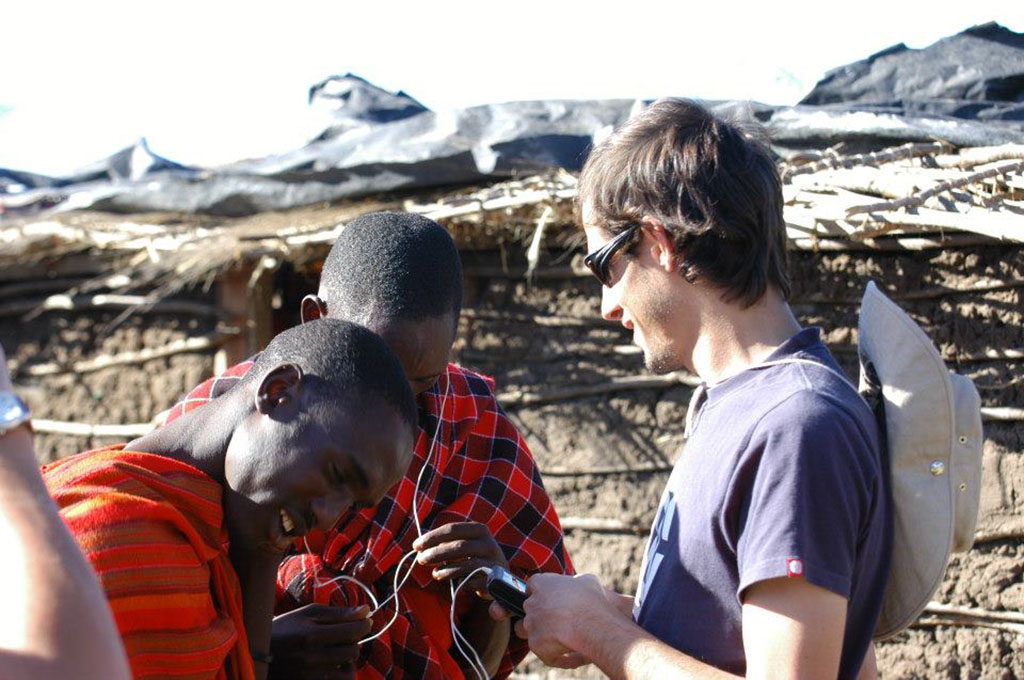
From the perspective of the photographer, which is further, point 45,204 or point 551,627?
point 45,204

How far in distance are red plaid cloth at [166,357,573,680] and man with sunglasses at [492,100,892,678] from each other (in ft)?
1.60

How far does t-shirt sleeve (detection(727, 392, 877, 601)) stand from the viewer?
162 centimetres

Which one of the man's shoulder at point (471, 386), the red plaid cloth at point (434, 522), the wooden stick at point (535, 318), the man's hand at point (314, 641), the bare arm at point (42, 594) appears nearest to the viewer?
the bare arm at point (42, 594)

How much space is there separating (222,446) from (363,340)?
32 cm

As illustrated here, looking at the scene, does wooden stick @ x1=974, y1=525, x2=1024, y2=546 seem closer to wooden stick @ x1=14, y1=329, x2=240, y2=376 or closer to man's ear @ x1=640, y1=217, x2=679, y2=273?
man's ear @ x1=640, y1=217, x2=679, y2=273

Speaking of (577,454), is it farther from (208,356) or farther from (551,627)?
(551,627)

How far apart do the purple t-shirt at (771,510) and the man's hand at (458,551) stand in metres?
0.52

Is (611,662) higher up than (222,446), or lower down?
lower down

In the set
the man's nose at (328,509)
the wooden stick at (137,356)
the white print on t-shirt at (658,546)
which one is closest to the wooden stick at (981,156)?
the white print on t-shirt at (658,546)

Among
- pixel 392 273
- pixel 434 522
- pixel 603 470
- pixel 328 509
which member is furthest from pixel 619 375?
pixel 328 509

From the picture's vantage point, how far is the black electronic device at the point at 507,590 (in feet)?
7.32

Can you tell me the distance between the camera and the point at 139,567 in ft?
5.46

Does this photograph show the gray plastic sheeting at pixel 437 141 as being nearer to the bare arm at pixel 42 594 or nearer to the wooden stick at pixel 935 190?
the wooden stick at pixel 935 190

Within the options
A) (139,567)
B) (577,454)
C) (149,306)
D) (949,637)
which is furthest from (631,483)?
(139,567)
